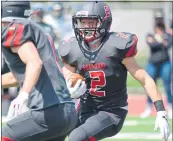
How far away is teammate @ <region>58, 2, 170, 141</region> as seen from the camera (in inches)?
187

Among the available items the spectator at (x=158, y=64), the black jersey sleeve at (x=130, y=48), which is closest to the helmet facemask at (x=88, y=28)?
the black jersey sleeve at (x=130, y=48)

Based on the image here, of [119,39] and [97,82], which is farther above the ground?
[119,39]

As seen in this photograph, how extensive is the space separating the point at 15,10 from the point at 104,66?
815mm

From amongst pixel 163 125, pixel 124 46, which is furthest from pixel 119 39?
pixel 163 125

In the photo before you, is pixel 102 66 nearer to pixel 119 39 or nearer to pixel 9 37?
pixel 119 39

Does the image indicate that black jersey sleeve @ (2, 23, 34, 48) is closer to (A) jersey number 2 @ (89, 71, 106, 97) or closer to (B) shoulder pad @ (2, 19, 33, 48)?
(B) shoulder pad @ (2, 19, 33, 48)

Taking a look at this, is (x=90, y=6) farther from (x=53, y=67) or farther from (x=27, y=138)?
(x=27, y=138)

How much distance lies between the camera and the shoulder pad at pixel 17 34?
13.4 ft

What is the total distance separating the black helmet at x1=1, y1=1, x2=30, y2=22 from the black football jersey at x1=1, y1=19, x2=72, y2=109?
0.17 m

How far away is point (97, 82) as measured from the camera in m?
4.86

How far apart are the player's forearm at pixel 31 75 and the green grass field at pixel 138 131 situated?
3868mm

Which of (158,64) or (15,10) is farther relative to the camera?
(158,64)

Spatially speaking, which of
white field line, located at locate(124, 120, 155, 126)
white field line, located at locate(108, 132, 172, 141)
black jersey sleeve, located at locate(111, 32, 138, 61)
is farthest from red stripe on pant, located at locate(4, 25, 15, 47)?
white field line, located at locate(124, 120, 155, 126)

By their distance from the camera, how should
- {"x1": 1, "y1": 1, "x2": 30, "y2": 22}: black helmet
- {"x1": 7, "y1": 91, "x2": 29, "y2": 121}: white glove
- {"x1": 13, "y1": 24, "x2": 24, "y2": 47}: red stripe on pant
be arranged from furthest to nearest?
{"x1": 1, "y1": 1, "x2": 30, "y2": 22}: black helmet < {"x1": 13, "y1": 24, "x2": 24, "y2": 47}: red stripe on pant < {"x1": 7, "y1": 91, "x2": 29, "y2": 121}: white glove
